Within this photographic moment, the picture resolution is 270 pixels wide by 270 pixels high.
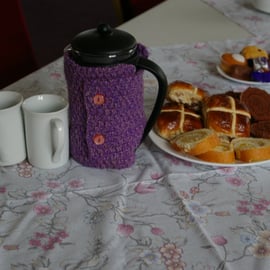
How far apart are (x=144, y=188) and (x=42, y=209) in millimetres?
164

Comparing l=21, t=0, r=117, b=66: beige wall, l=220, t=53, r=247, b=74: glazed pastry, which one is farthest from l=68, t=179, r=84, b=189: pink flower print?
l=21, t=0, r=117, b=66: beige wall

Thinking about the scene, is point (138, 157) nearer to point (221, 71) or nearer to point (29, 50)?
point (221, 71)

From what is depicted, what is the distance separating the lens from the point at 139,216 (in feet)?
2.59

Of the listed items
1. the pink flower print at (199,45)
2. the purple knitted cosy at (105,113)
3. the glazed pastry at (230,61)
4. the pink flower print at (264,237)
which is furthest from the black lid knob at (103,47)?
the pink flower print at (199,45)

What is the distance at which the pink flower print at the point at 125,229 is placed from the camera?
29.8 inches

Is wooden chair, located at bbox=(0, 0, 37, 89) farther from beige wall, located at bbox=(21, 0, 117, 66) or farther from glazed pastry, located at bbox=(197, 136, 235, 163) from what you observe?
beige wall, located at bbox=(21, 0, 117, 66)

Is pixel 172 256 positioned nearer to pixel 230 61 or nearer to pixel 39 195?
pixel 39 195

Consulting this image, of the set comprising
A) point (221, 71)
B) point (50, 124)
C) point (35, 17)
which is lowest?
point (35, 17)

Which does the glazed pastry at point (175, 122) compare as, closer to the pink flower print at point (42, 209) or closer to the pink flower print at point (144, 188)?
the pink flower print at point (144, 188)

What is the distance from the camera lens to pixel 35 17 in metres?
2.73

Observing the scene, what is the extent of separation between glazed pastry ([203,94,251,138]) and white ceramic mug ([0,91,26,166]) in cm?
32

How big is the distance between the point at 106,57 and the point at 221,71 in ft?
1.71

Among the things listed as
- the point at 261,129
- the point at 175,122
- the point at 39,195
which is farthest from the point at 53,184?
the point at 261,129

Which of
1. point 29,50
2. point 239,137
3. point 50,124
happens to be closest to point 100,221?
point 50,124
